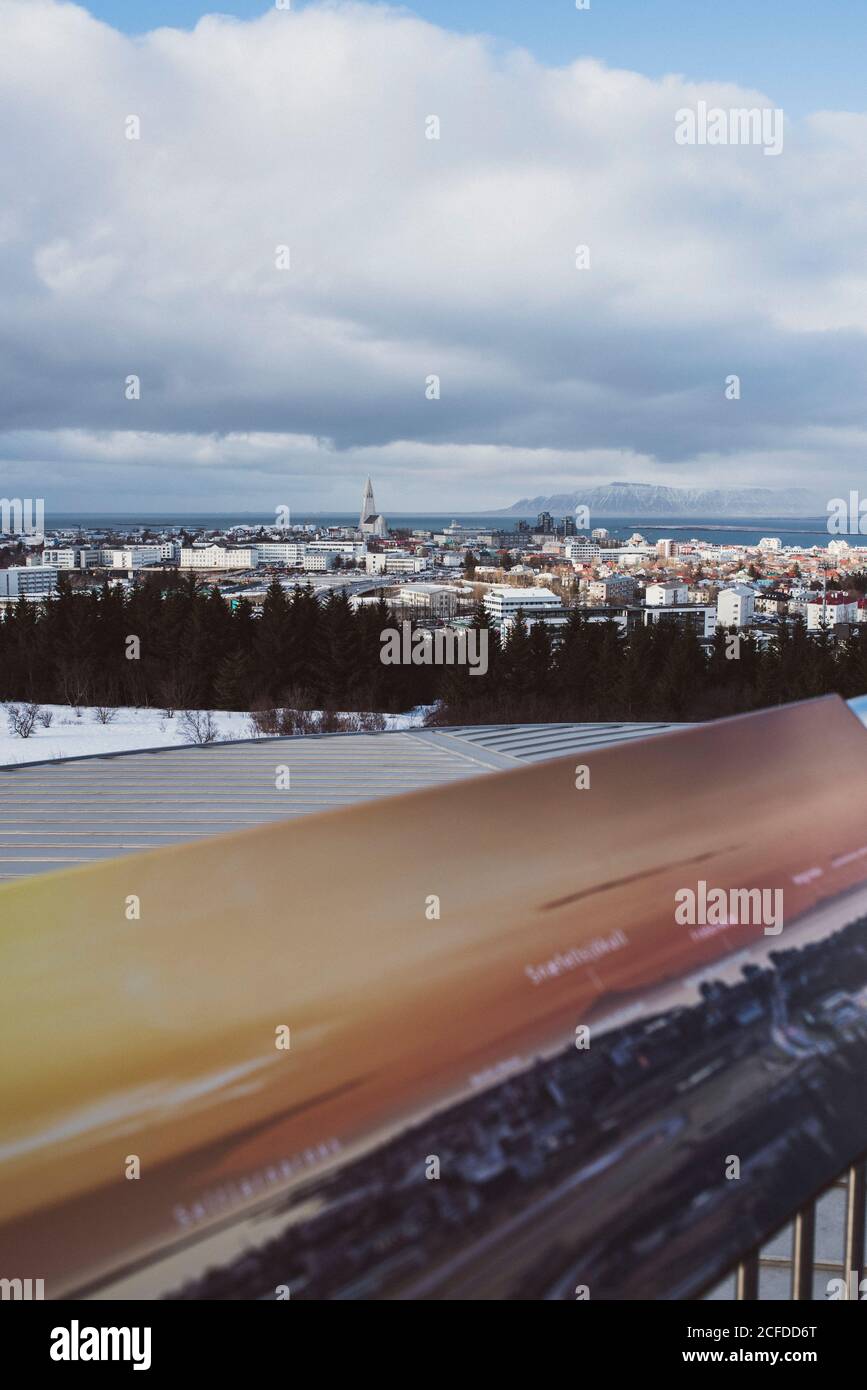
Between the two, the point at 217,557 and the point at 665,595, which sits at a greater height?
the point at 217,557

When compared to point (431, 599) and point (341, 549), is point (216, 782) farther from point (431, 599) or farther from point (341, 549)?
point (341, 549)

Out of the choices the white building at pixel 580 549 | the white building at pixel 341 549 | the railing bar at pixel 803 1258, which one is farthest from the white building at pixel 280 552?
the railing bar at pixel 803 1258

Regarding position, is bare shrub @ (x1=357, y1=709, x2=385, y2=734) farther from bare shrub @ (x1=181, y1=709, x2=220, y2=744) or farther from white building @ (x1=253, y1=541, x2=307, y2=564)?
white building @ (x1=253, y1=541, x2=307, y2=564)

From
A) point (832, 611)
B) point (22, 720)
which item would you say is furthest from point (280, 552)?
point (832, 611)

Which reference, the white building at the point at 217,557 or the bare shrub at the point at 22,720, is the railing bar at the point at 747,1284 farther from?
the white building at the point at 217,557

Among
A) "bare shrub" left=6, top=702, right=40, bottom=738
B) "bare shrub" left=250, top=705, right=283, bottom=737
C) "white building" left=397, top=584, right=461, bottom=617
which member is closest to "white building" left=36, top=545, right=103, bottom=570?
"white building" left=397, top=584, right=461, bottom=617
